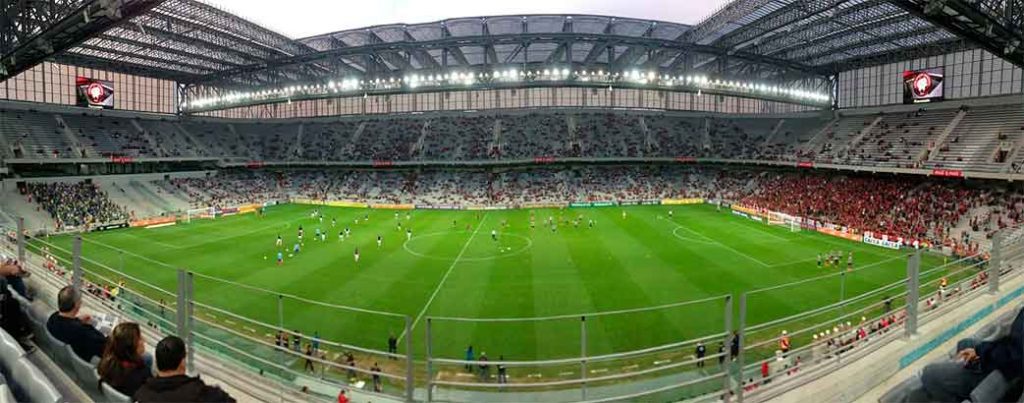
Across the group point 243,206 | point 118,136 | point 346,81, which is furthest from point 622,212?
point 118,136

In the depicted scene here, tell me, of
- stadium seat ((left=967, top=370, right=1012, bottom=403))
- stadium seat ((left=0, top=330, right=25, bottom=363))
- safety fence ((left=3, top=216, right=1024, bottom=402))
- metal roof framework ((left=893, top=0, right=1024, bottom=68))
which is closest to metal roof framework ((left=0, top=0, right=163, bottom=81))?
safety fence ((left=3, top=216, right=1024, bottom=402))

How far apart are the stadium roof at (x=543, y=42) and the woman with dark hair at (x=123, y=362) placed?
118 feet

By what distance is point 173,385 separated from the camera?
3.77 metres

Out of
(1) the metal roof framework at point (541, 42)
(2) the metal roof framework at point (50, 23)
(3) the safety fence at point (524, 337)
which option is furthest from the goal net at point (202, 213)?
(3) the safety fence at point (524, 337)

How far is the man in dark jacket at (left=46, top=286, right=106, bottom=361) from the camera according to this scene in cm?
562

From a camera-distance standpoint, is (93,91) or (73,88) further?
(73,88)

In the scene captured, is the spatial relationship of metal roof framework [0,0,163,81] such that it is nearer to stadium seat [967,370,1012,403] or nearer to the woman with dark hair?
the woman with dark hair

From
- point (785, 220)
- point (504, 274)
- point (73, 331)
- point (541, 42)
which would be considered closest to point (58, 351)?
point (73, 331)

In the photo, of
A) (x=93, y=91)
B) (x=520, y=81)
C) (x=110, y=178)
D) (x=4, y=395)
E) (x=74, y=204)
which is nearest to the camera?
(x=4, y=395)

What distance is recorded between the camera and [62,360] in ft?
19.1

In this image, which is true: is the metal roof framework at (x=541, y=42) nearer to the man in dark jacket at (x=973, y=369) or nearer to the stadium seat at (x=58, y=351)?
the stadium seat at (x=58, y=351)

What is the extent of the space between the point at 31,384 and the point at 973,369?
324 inches

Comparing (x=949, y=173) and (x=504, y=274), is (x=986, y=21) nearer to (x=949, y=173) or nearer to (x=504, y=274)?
(x=949, y=173)

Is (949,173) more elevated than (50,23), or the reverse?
(50,23)
